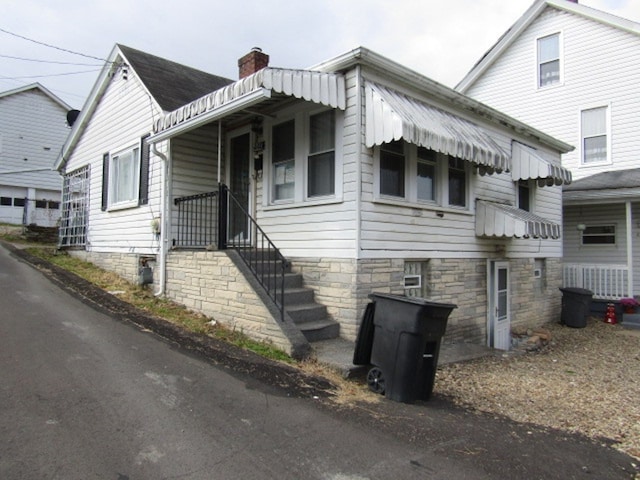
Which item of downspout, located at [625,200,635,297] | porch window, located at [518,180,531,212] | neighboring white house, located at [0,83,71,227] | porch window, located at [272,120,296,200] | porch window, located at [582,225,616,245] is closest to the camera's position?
porch window, located at [272,120,296,200]

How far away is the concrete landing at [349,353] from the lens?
5.56m

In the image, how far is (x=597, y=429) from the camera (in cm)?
454

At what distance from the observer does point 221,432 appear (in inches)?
152

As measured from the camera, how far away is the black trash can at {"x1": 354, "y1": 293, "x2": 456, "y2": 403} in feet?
16.1

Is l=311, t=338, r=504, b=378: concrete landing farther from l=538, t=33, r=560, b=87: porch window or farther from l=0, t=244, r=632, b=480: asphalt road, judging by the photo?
l=538, t=33, r=560, b=87: porch window

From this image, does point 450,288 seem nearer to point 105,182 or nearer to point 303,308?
point 303,308

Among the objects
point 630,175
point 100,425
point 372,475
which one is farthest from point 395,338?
point 630,175

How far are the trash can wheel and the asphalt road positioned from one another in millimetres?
395

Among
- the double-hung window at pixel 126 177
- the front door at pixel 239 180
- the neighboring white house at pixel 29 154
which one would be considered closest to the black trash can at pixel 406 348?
the front door at pixel 239 180

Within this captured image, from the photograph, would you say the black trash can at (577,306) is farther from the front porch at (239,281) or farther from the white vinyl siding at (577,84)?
the front porch at (239,281)

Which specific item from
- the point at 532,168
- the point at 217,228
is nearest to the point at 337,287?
the point at 217,228

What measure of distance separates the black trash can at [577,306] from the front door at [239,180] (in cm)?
849

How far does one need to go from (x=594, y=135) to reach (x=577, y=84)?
1808mm

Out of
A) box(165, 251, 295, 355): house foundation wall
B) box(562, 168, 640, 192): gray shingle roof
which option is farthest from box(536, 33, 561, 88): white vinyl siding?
box(165, 251, 295, 355): house foundation wall
